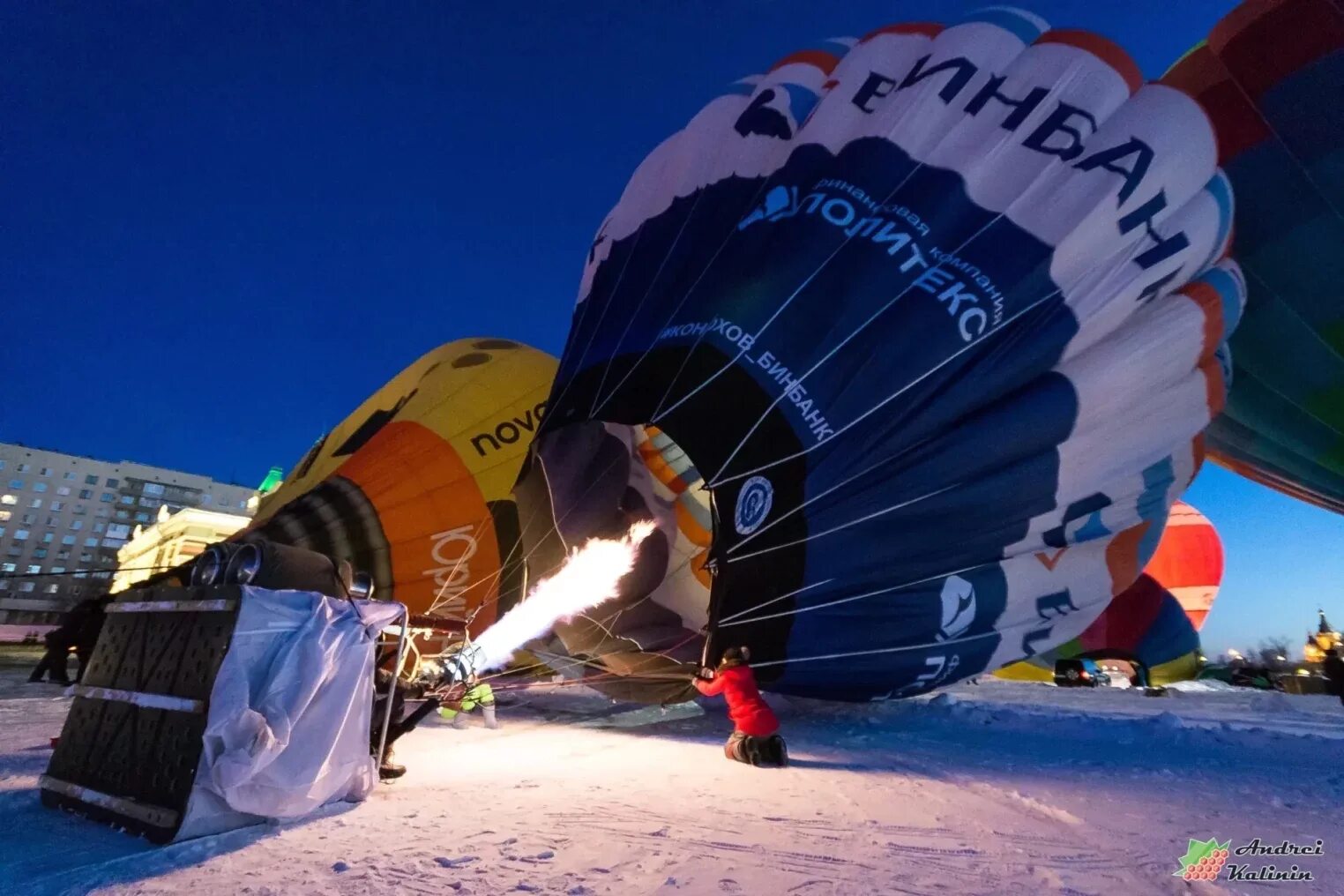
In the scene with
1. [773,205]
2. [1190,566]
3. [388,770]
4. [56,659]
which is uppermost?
[1190,566]

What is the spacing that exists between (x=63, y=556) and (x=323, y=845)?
82.6 m

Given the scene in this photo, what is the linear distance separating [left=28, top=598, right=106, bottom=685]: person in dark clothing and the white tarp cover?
562cm

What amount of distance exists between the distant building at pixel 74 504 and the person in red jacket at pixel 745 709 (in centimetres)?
7147

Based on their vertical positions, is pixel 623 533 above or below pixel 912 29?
below

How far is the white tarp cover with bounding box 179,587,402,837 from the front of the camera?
8.79 feet

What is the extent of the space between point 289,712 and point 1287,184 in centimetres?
865

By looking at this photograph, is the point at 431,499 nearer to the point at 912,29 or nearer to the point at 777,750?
the point at 777,750

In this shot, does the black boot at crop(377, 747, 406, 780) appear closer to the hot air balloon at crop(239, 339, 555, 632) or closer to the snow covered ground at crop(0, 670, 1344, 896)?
the snow covered ground at crop(0, 670, 1344, 896)

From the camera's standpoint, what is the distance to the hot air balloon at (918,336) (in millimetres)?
4469

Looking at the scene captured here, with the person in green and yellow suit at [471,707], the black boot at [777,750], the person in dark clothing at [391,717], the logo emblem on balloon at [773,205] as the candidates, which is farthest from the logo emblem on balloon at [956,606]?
the person in dark clothing at [391,717]

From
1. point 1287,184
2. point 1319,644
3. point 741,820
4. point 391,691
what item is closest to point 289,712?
point 391,691

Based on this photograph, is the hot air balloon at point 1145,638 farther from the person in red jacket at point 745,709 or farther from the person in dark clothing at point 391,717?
the person in dark clothing at point 391,717

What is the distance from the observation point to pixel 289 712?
9.46 feet

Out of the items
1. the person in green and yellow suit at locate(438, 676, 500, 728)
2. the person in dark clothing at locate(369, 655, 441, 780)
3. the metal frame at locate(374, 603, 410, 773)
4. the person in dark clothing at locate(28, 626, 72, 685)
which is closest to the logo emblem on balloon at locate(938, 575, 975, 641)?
the person in green and yellow suit at locate(438, 676, 500, 728)
